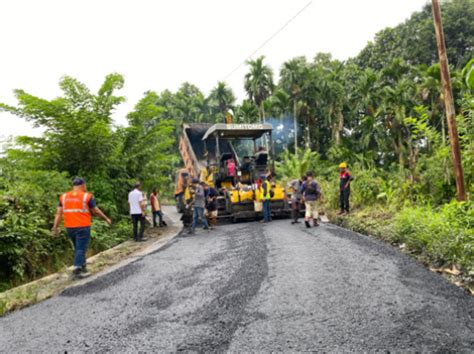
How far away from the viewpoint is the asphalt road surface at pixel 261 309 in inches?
125

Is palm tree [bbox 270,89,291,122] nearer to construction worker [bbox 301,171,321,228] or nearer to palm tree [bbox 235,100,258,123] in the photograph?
palm tree [bbox 235,100,258,123]

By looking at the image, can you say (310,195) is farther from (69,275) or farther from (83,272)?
(69,275)

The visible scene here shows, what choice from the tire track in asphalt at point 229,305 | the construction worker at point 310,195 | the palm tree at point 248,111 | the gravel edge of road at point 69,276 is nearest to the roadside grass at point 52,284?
the gravel edge of road at point 69,276

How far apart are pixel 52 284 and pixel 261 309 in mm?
3240

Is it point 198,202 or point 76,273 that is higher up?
point 198,202

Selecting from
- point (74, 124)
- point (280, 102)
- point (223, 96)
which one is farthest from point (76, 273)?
point (223, 96)

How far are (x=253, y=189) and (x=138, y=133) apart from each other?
144 inches

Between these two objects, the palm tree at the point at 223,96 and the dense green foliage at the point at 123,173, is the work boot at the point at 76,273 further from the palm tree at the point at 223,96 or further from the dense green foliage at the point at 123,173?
the palm tree at the point at 223,96

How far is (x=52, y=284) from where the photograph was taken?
537 cm

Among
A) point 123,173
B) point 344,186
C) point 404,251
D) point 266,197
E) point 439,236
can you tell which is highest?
point 123,173

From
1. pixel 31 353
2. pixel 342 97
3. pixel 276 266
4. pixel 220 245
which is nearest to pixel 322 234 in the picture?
pixel 220 245

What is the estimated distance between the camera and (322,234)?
797 centimetres

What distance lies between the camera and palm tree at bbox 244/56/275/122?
33.5 metres

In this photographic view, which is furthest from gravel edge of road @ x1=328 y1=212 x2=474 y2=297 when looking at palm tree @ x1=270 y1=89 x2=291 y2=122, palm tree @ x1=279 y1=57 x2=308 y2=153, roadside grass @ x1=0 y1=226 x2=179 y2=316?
palm tree @ x1=279 y1=57 x2=308 y2=153
